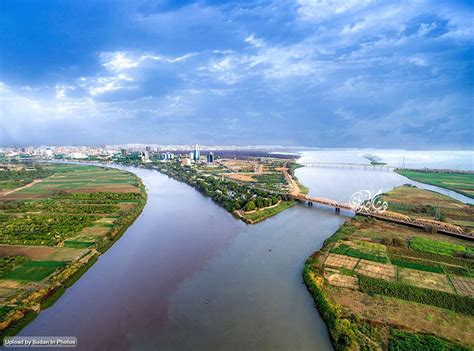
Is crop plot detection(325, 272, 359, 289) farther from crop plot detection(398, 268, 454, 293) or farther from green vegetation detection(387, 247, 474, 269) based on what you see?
green vegetation detection(387, 247, 474, 269)

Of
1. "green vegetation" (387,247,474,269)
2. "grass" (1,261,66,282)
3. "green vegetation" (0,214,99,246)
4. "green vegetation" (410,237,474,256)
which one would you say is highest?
"green vegetation" (410,237,474,256)

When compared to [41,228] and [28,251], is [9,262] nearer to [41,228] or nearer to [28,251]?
[28,251]

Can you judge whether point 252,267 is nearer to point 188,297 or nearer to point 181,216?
point 188,297

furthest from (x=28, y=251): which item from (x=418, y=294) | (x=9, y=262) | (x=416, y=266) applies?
(x=416, y=266)

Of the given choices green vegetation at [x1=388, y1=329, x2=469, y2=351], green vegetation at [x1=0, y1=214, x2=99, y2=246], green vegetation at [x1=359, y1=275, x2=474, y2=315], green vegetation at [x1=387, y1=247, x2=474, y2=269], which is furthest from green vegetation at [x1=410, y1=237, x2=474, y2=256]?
green vegetation at [x1=0, y1=214, x2=99, y2=246]

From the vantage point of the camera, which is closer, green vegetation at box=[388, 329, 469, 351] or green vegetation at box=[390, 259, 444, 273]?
green vegetation at box=[388, 329, 469, 351]

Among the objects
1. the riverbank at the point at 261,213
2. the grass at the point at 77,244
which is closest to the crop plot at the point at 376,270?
the riverbank at the point at 261,213
